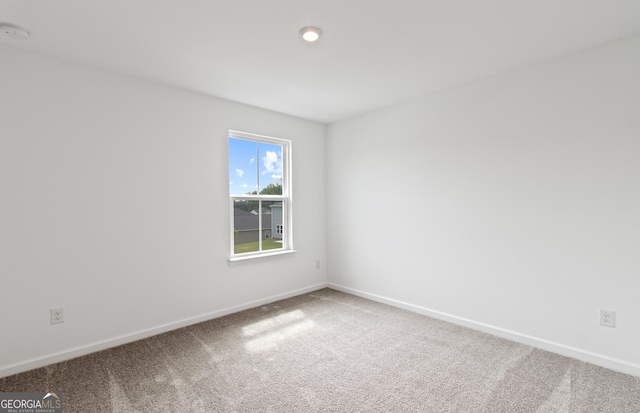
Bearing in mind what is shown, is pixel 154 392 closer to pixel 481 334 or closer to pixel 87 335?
pixel 87 335

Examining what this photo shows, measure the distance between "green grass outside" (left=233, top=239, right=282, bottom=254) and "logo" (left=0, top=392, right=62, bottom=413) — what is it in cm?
195

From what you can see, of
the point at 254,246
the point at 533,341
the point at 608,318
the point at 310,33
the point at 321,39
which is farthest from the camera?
the point at 254,246

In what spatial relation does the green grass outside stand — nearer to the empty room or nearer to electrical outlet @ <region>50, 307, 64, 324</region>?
the empty room

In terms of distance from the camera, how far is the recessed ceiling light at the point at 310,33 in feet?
6.87

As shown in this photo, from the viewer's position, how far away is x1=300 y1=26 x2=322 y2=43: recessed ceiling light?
2094 mm

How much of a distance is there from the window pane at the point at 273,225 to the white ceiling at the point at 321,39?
5.04 ft

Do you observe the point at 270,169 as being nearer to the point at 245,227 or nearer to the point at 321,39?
the point at 245,227

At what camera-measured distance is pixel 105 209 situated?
270cm

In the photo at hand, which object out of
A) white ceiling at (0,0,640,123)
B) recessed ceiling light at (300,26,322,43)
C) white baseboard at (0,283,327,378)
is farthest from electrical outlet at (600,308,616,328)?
white baseboard at (0,283,327,378)

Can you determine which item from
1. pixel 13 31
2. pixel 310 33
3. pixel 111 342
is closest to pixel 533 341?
pixel 310 33

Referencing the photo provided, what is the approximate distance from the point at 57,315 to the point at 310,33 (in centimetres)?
291

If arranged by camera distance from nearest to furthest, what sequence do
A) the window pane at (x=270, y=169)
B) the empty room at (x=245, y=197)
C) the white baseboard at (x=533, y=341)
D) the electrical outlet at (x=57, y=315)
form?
the empty room at (x=245, y=197) < the white baseboard at (x=533, y=341) < the electrical outlet at (x=57, y=315) < the window pane at (x=270, y=169)

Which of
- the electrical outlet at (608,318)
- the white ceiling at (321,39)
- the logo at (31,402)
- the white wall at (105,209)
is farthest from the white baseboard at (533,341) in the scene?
the logo at (31,402)

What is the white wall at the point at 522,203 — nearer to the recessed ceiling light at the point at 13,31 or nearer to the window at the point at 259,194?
the window at the point at 259,194
